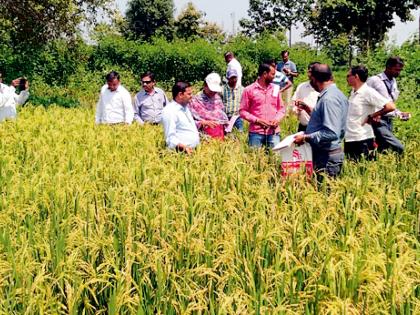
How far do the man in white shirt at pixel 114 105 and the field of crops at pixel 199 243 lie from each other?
2300 mm

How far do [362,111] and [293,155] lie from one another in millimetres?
1193

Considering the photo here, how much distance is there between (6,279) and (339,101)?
2.96 m

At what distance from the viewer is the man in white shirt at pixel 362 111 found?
5449 millimetres

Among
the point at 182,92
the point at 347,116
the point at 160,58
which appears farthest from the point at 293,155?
the point at 160,58

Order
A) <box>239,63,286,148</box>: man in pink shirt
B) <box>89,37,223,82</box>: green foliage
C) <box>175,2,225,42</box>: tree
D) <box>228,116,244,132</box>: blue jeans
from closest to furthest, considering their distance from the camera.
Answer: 1. <box>239,63,286,148</box>: man in pink shirt
2. <box>228,116,244,132</box>: blue jeans
3. <box>89,37,223,82</box>: green foliage
4. <box>175,2,225,42</box>: tree

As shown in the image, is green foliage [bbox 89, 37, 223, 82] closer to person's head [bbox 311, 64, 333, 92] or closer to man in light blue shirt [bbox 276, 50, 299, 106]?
man in light blue shirt [bbox 276, 50, 299, 106]

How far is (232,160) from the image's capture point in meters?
4.90

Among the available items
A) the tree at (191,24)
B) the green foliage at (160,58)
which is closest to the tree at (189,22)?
the tree at (191,24)

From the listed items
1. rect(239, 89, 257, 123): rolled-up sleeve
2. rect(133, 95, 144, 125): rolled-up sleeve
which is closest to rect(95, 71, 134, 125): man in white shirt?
rect(133, 95, 144, 125): rolled-up sleeve

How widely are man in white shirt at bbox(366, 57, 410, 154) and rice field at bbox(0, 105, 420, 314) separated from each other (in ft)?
3.13

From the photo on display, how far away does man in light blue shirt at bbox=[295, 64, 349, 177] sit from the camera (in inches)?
177

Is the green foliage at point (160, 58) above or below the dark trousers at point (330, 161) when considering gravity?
above

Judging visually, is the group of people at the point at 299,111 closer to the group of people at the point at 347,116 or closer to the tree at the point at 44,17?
the group of people at the point at 347,116

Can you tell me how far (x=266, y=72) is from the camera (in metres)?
5.95
